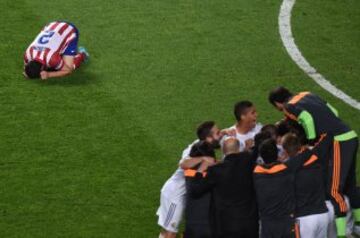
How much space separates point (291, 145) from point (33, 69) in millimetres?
5571

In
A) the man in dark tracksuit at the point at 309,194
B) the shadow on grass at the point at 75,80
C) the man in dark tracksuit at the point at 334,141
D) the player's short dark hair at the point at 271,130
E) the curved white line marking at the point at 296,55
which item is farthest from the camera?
the shadow on grass at the point at 75,80

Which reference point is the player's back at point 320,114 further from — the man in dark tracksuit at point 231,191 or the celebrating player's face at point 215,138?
the man in dark tracksuit at point 231,191

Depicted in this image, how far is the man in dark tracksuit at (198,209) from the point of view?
11984 mm

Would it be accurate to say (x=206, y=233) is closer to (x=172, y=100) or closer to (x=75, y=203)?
(x=75, y=203)

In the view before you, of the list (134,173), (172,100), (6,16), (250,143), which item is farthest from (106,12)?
(250,143)

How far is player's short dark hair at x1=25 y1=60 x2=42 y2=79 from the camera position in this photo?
1647cm

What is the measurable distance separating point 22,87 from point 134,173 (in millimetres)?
2882

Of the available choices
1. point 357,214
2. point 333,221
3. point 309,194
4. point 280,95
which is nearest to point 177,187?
point 309,194

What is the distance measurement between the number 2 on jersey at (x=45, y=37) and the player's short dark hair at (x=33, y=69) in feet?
1.06

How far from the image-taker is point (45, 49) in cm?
1647

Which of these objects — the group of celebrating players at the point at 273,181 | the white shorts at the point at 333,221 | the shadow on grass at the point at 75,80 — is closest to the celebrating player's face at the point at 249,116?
the group of celebrating players at the point at 273,181

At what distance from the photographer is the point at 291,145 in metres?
12.1

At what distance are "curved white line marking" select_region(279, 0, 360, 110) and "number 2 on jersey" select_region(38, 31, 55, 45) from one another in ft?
11.8

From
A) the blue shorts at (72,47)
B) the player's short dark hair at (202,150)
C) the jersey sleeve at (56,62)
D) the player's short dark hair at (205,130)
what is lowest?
the jersey sleeve at (56,62)
